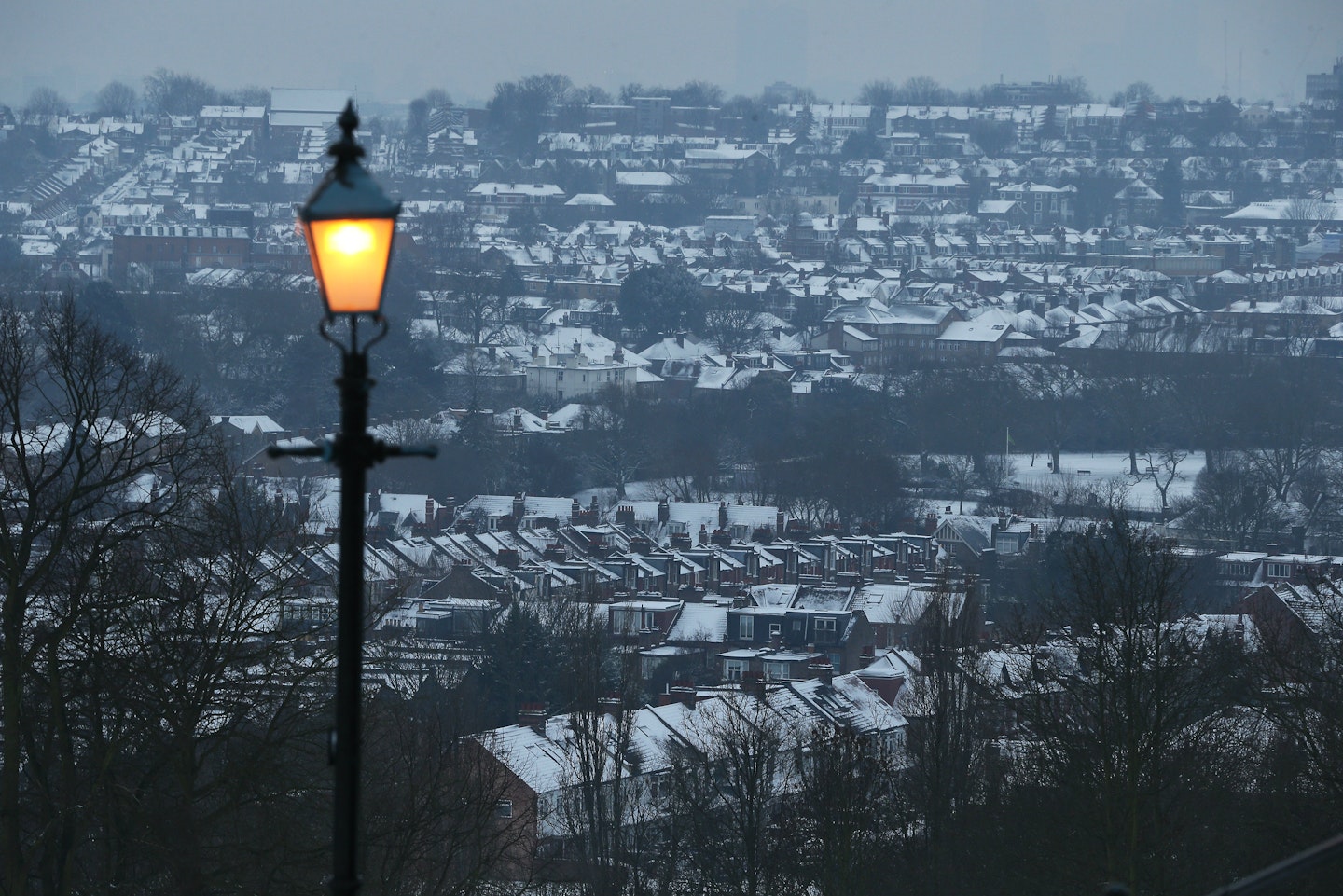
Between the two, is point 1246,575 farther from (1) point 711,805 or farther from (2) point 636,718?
(1) point 711,805

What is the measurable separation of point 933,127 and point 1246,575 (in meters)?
68.0

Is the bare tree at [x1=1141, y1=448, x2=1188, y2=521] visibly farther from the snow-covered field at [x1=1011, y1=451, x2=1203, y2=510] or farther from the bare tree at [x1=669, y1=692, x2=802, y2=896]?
the bare tree at [x1=669, y1=692, x2=802, y2=896]

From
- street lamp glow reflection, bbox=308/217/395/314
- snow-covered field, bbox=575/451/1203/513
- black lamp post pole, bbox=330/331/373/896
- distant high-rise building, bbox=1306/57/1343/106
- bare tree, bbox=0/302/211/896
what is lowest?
snow-covered field, bbox=575/451/1203/513

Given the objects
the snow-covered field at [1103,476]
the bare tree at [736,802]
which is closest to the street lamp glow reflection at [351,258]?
the bare tree at [736,802]

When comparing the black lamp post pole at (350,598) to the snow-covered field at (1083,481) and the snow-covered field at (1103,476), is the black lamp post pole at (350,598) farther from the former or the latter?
the snow-covered field at (1103,476)

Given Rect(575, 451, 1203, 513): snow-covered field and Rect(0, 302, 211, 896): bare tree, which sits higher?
Rect(0, 302, 211, 896): bare tree

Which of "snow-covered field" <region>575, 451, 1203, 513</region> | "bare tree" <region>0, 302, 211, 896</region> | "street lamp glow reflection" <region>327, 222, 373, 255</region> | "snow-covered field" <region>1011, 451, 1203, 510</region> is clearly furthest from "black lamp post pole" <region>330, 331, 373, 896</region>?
"snow-covered field" <region>1011, 451, 1203, 510</region>

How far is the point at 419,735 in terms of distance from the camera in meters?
12.7

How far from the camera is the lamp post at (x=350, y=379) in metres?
2.81

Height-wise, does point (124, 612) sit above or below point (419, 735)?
above

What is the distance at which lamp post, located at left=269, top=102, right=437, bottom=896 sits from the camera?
281 cm

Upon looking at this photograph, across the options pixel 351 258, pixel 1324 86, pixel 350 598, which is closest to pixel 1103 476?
pixel 350 598

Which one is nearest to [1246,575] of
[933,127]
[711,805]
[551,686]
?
[551,686]

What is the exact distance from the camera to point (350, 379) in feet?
9.48
